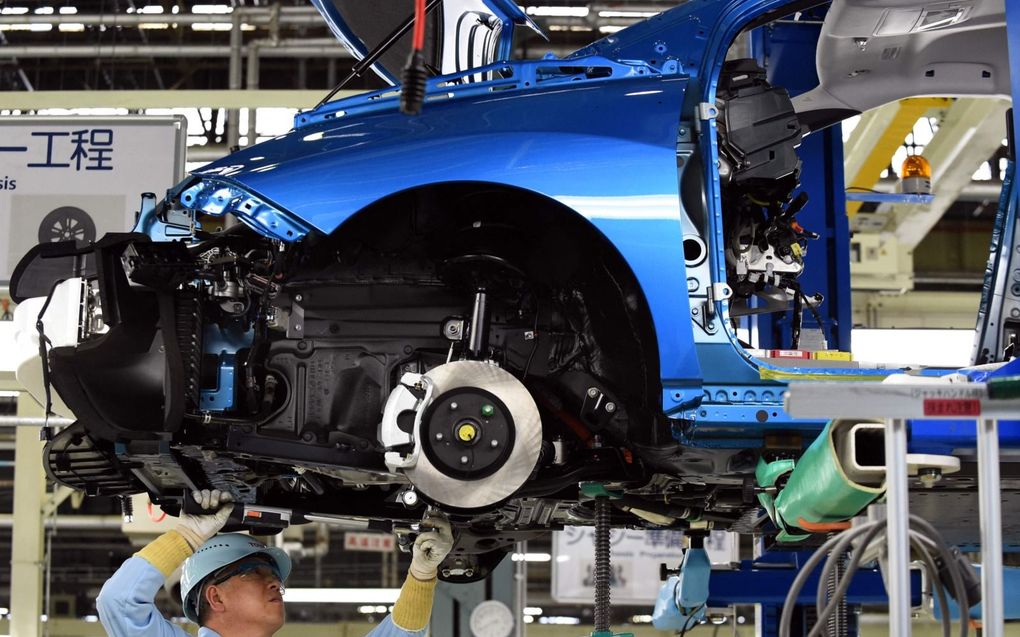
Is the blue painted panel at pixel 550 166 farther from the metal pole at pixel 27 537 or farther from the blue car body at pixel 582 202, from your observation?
the metal pole at pixel 27 537

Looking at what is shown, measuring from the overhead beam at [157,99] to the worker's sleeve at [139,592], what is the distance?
4.72m

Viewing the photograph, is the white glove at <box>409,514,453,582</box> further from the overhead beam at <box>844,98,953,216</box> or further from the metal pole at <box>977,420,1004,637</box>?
the overhead beam at <box>844,98,953,216</box>

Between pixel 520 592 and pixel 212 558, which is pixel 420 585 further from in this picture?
pixel 520 592

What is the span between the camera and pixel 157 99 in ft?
27.4

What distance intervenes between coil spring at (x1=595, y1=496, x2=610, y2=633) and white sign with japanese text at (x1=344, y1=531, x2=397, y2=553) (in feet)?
33.1

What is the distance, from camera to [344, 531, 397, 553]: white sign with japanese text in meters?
14.3

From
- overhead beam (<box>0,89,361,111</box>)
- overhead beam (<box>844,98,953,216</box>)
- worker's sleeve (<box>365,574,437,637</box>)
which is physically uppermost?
overhead beam (<box>0,89,361,111</box>)

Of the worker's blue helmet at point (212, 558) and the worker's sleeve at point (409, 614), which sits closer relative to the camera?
the worker's blue helmet at point (212, 558)

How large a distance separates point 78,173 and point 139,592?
4544 mm

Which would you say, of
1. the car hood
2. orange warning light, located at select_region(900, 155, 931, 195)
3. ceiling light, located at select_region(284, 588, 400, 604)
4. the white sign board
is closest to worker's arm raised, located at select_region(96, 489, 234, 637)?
the car hood

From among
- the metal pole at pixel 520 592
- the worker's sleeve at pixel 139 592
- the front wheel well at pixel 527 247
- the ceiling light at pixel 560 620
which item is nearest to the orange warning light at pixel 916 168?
the front wheel well at pixel 527 247

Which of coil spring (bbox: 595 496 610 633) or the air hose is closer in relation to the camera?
the air hose

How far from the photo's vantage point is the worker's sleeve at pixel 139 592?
390cm

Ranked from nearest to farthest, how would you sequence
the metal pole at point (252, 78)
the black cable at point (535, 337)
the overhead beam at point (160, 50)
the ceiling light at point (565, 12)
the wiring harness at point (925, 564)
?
the wiring harness at point (925, 564), the black cable at point (535, 337), the ceiling light at point (565, 12), the metal pole at point (252, 78), the overhead beam at point (160, 50)
